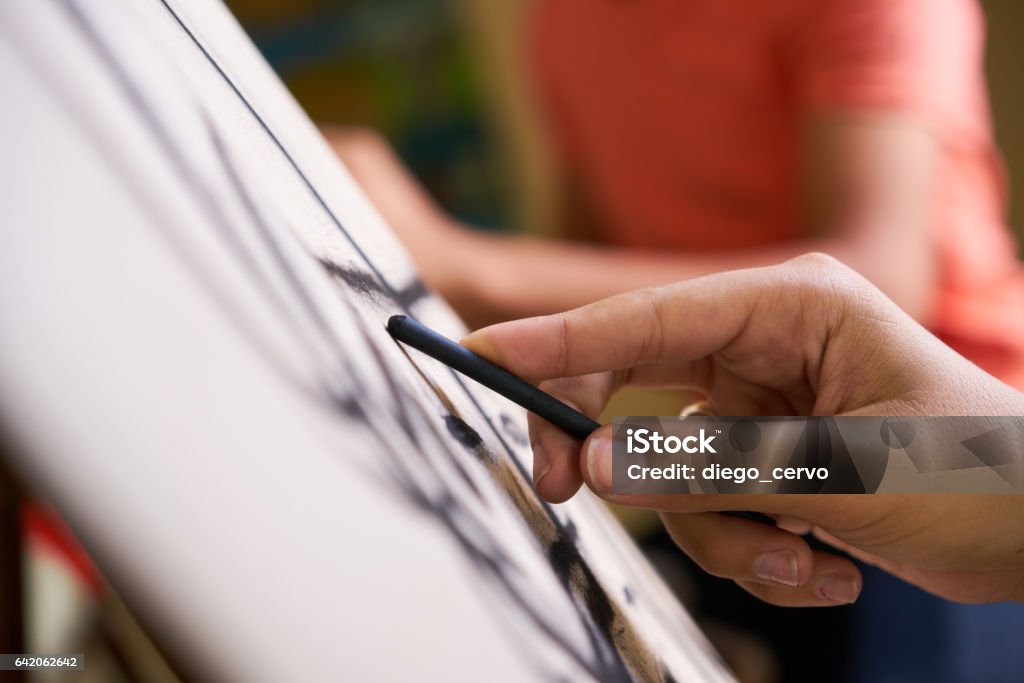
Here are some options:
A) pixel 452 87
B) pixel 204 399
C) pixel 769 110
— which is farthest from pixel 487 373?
pixel 452 87

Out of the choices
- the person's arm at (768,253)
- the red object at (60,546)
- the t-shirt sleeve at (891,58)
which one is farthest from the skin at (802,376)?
the red object at (60,546)

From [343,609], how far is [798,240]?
2.10ft

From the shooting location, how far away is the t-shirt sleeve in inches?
24.7

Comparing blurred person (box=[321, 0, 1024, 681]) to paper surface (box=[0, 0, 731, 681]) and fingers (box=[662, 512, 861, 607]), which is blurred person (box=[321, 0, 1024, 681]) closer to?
fingers (box=[662, 512, 861, 607])

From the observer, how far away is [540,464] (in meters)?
0.31

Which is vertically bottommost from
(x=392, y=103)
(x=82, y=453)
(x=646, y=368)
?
(x=646, y=368)

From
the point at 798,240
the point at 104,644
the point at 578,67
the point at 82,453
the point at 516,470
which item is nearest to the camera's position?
the point at 82,453

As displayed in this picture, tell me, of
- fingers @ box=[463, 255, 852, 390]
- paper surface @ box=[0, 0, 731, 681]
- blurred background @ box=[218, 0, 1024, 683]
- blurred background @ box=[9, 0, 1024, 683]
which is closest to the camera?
paper surface @ box=[0, 0, 731, 681]

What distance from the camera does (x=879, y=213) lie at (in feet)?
2.02

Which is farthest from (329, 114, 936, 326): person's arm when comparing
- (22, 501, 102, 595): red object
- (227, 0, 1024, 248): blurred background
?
(227, 0, 1024, 248): blurred background

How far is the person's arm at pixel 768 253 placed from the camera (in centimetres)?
62

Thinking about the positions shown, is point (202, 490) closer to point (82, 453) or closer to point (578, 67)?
point (82, 453)

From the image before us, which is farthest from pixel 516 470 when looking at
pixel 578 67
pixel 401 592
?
pixel 578 67

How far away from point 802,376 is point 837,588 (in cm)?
10
